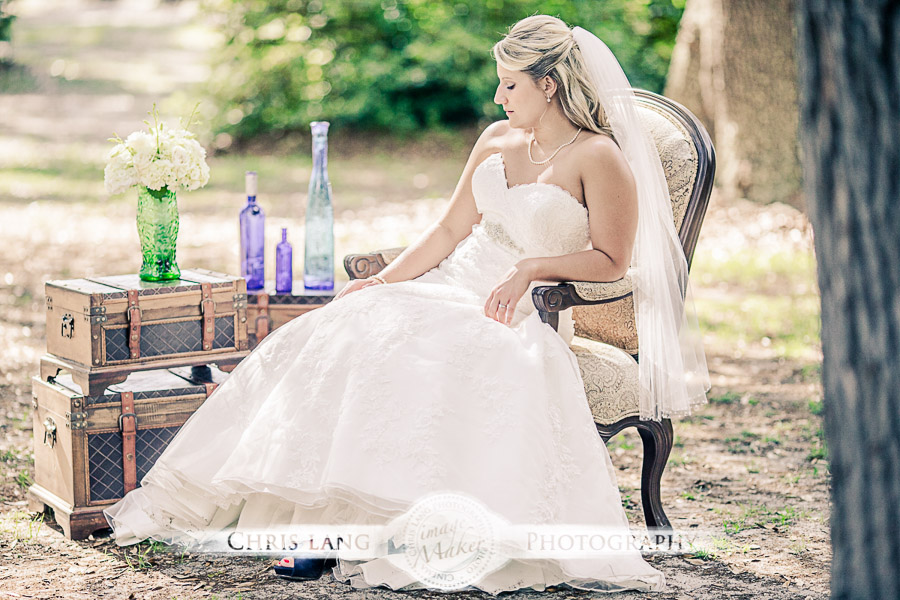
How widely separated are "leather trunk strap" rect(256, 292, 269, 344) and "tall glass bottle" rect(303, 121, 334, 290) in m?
0.23

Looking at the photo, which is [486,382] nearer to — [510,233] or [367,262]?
[510,233]

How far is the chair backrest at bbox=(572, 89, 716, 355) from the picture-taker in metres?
3.88

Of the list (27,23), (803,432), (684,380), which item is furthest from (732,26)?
(27,23)

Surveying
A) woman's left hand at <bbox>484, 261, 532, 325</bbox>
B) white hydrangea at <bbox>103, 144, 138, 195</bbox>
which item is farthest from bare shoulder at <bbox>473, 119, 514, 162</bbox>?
white hydrangea at <bbox>103, 144, 138, 195</bbox>

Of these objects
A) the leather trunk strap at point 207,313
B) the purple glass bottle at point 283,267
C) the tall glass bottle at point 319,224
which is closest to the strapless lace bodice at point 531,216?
the tall glass bottle at point 319,224

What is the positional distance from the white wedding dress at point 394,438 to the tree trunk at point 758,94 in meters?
7.25

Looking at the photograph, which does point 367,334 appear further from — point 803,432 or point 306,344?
point 803,432

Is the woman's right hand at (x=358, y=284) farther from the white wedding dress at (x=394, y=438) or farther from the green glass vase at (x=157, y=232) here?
the green glass vase at (x=157, y=232)

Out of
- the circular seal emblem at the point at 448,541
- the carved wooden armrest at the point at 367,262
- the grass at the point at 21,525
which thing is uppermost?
the carved wooden armrest at the point at 367,262

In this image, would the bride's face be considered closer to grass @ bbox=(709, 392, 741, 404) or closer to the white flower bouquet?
the white flower bouquet

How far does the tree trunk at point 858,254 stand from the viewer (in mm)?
1930

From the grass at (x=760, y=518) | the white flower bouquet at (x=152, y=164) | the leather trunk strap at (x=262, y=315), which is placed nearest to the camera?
the white flower bouquet at (x=152, y=164)

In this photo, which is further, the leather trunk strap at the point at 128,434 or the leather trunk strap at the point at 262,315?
the leather trunk strap at the point at 262,315

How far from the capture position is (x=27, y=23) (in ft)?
92.7
